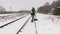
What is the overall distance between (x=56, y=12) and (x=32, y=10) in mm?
49763

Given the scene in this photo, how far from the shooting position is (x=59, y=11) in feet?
214

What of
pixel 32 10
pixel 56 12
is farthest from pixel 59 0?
pixel 32 10

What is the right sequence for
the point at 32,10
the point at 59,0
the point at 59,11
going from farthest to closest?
1. the point at 59,0
2. the point at 59,11
3. the point at 32,10

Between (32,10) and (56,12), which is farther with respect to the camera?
(56,12)

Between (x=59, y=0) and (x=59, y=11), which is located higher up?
(x=59, y=0)

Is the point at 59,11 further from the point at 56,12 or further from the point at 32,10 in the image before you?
the point at 32,10

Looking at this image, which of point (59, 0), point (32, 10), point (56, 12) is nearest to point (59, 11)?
point (56, 12)

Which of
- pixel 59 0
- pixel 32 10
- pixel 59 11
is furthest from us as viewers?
pixel 59 0

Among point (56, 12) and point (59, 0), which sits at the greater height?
point (59, 0)

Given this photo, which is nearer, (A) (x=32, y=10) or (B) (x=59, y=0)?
(A) (x=32, y=10)

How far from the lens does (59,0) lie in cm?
8244

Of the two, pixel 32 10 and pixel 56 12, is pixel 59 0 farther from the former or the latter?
pixel 32 10

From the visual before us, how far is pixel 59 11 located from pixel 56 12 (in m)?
3.01

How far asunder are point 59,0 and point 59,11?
18.8 m
